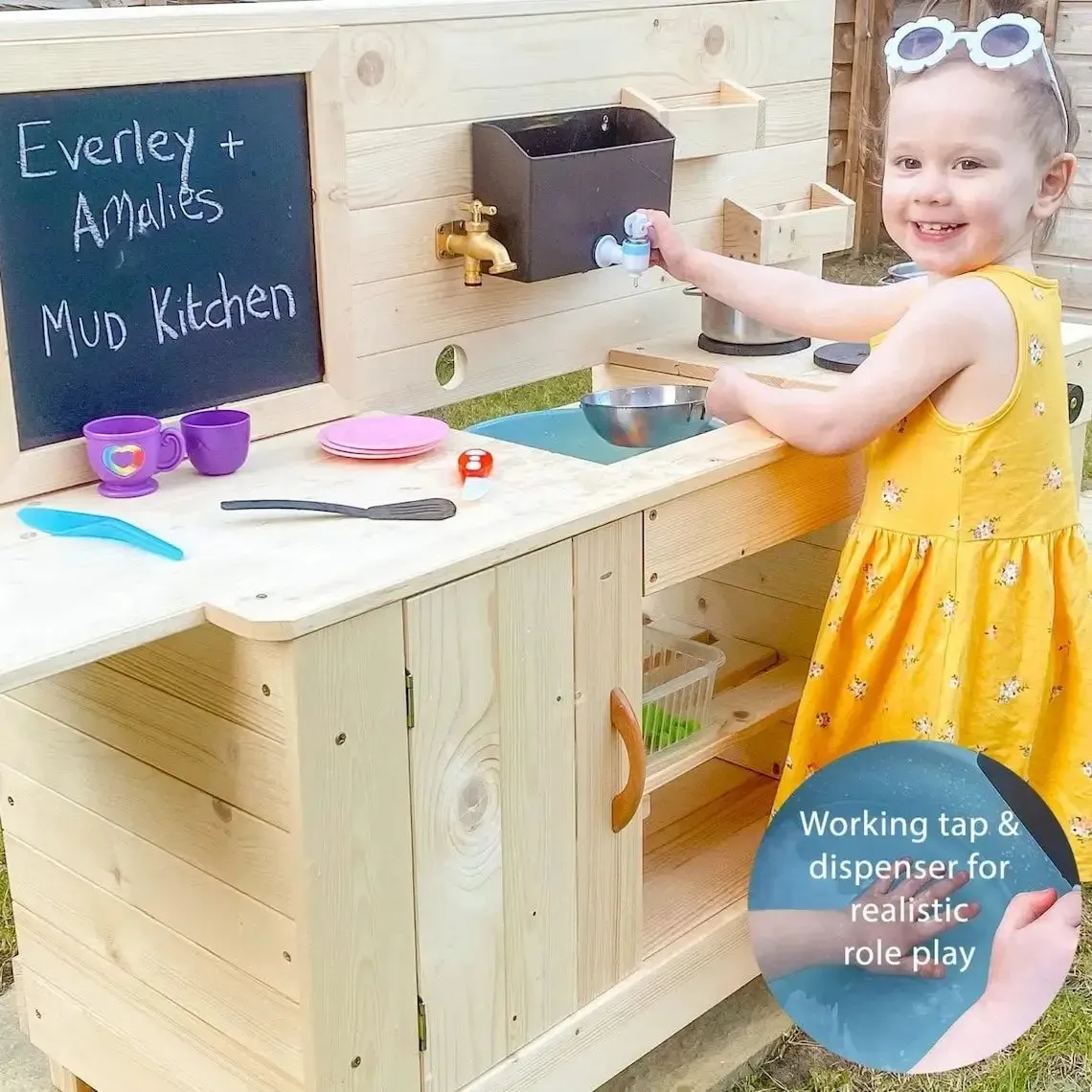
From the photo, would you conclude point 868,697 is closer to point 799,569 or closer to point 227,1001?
point 799,569

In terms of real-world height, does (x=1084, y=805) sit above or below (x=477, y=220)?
below

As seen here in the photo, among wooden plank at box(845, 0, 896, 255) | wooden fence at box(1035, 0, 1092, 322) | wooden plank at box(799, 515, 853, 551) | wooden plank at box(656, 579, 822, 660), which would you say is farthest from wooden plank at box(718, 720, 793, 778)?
wooden plank at box(845, 0, 896, 255)

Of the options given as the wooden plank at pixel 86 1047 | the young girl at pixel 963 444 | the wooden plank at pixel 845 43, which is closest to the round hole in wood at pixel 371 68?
the young girl at pixel 963 444

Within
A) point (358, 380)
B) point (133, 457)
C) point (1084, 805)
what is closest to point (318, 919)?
point (133, 457)

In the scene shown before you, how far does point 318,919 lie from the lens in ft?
4.04

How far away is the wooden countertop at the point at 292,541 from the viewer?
1139mm

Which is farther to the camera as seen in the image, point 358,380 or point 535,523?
point 358,380

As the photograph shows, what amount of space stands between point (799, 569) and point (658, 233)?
1.76 feet

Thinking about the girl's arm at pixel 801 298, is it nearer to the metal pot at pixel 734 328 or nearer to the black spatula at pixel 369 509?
the metal pot at pixel 734 328

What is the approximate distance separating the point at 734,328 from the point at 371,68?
656 mm

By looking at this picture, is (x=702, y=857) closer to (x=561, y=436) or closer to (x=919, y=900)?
(x=919, y=900)

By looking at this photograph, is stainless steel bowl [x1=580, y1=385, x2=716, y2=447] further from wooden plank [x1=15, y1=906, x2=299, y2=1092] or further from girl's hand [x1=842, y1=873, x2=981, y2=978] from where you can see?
wooden plank [x1=15, y1=906, x2=299, y2=1092]

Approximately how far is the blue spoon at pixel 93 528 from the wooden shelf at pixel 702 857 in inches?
29.1

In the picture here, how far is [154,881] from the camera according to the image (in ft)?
4.58
